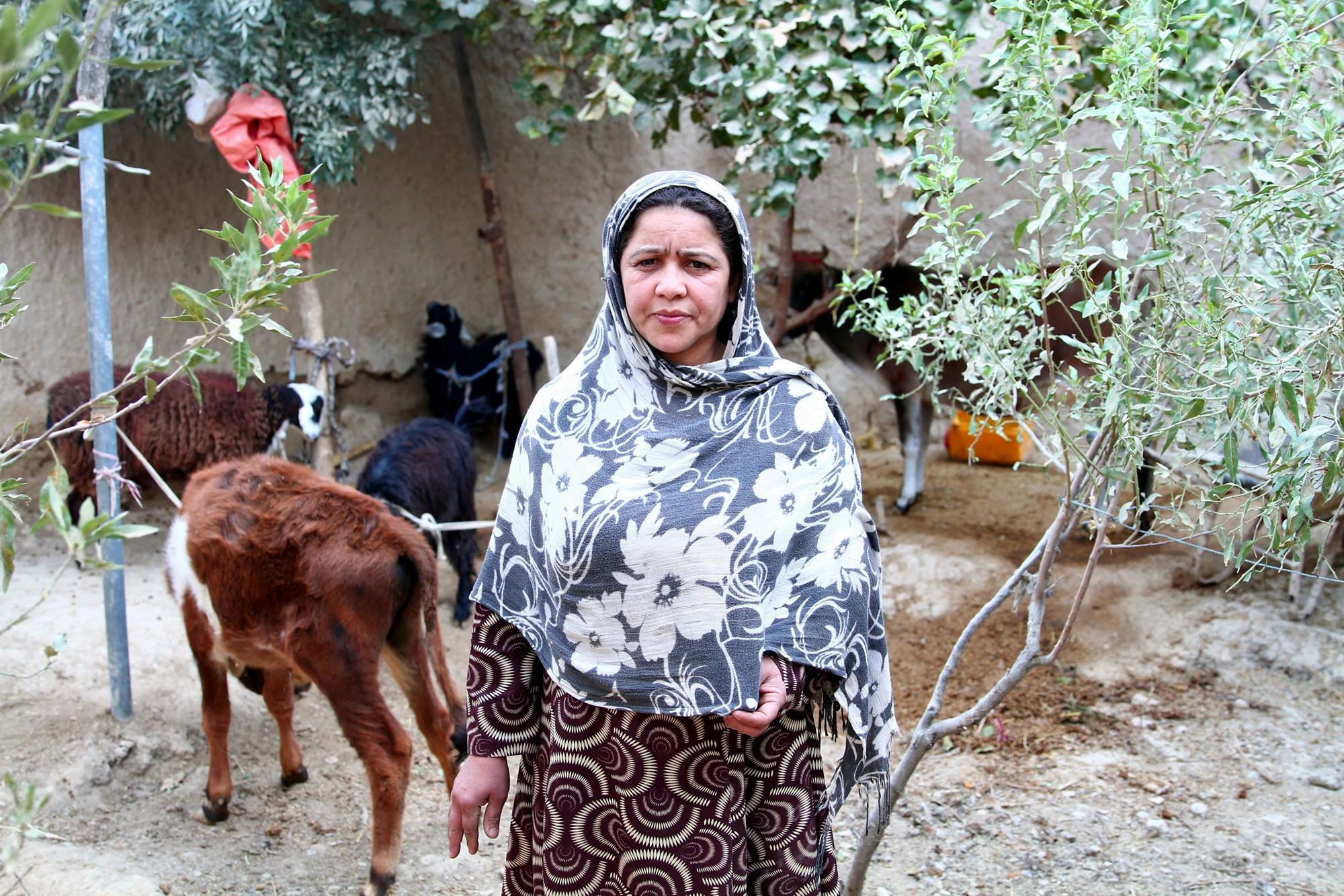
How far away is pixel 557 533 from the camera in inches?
67.4

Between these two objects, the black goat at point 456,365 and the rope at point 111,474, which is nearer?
the rope at point 111,474

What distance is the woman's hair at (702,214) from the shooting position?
171 cm

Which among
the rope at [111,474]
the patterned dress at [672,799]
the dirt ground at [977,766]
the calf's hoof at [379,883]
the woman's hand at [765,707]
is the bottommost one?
the calf's hoof at [379,883]

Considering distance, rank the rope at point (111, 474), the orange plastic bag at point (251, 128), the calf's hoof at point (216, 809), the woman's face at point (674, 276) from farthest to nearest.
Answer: the orange plastic bag at point (251, 128) → the calf's hoof at point (216, 809) → the rope at point (111, 474) → the woman's face at point (674, 276)

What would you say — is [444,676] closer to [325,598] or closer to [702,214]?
[325,598]

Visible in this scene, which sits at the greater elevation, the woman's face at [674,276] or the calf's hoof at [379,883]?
the woman's face at [674,276]

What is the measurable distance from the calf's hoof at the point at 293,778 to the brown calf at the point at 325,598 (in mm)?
548

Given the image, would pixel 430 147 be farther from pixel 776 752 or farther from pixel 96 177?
pixel 776 752

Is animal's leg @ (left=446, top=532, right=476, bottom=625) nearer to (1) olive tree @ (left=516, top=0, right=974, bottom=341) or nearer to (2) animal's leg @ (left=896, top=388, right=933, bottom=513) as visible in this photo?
(1) olive tree @ (left=516, top=0, right=974, bottom=341)

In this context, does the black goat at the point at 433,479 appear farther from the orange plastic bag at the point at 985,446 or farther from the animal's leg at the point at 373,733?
the orange plastic bag at the point at 985,446

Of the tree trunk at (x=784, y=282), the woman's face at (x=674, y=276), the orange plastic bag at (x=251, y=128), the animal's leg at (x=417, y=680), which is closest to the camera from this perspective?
the woman's face at (x=674, y=276)

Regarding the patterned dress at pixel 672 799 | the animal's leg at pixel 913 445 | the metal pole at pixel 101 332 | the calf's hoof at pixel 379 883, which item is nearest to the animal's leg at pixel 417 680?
the calf's hoof at pixel 379 883

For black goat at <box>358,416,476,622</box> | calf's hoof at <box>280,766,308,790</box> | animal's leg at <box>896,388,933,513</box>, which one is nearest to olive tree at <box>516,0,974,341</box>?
black goat at <box>358,416,476,622</box>

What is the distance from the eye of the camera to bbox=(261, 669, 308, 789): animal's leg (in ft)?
11.8
